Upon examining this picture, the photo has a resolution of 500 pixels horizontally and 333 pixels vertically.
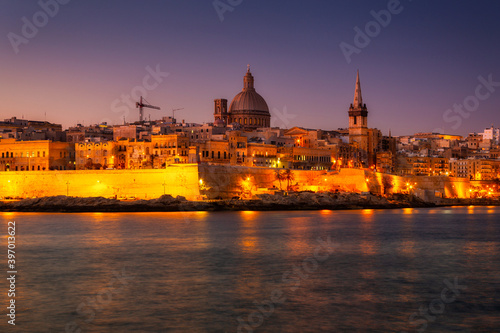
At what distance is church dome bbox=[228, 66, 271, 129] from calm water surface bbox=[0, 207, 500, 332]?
129ft

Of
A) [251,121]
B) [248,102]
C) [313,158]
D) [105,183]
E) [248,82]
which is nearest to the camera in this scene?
[105,183]

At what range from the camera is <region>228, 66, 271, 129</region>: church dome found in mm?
66938

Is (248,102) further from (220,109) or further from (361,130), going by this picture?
(361,130)

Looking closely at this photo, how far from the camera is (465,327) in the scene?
1113cm

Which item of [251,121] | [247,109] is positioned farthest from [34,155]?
[247,109]

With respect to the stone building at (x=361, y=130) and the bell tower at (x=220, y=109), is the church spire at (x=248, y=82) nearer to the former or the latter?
the bell tower at (x=220, y=109)

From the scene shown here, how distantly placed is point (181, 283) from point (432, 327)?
593cm

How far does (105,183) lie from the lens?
38.8 meters

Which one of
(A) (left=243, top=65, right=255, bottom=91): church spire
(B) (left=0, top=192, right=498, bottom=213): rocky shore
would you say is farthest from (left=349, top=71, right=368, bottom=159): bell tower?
(B) (left=0, top=192, right=498, bottom=213): rocky shore

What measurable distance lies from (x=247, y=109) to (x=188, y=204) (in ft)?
105

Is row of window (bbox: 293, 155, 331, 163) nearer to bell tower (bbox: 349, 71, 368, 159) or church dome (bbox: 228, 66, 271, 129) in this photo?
bell tower (bbox: 349, 71, 368, 159)

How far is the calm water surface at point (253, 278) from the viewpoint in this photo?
37.7 ft

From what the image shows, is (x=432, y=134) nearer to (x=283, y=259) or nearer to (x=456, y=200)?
(x=456, y=200)

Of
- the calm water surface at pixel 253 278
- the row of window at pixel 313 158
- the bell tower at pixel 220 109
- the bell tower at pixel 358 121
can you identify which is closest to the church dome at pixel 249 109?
the bell tower at pixel 220 109
